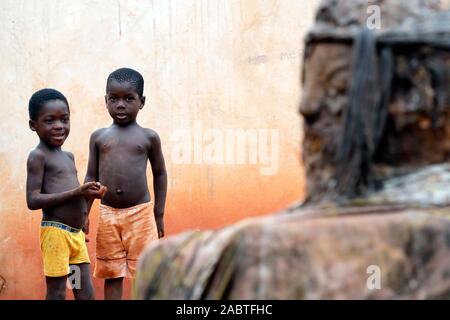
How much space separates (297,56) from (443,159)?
423 cm

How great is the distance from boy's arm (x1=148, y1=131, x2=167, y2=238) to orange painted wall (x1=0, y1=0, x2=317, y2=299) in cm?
63

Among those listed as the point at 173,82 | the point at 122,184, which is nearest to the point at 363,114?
the point at 122,184

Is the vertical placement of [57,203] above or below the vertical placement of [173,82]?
below

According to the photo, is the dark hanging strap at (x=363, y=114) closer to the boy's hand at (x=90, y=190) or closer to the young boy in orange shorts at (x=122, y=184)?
the boy's hand at (x=90, y=190)

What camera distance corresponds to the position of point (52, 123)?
16.9ft

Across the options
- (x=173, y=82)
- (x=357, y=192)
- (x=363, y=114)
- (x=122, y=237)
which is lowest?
(x=122, y=237)

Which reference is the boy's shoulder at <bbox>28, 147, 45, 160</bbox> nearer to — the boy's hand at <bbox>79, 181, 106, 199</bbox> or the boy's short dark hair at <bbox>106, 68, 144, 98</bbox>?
the boy's hand at <bbox>79, 181, 106, 199</bbox>

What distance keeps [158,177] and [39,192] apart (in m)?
0.88

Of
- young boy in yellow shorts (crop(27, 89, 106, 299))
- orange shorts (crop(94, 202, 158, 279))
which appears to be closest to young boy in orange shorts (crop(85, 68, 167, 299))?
orange shorts (crop(94, 202, 158, 279))

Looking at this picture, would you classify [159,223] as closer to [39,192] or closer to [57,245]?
[57,245]

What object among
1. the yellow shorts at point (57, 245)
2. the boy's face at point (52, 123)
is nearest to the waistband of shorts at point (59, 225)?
the yellow shorts at point (57, 245)

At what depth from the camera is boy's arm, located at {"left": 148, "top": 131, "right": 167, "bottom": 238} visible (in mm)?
5691

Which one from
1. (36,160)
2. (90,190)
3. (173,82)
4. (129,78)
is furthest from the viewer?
(173,82)
